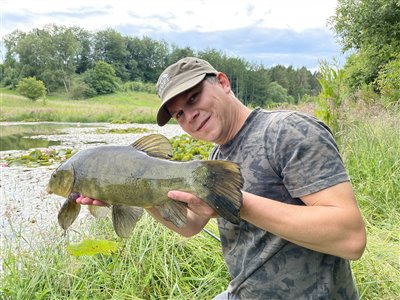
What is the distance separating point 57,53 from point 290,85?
4437 cm

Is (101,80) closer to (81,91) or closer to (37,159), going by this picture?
(81,91)

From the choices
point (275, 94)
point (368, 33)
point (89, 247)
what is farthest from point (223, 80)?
point (275, 94)

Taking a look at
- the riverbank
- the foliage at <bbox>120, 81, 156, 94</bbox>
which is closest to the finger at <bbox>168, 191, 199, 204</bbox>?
the riverbank

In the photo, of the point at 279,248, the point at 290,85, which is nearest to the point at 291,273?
the point at 279,248

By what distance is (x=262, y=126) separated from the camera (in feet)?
5.15

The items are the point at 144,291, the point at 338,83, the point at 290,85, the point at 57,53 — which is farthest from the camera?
the point at 290,85

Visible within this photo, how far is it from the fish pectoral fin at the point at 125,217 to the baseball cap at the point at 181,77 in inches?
18.7

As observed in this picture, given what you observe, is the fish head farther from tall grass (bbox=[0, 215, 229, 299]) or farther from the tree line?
the tree line

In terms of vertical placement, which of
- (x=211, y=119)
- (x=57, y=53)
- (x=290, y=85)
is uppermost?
(x=211, y=119)

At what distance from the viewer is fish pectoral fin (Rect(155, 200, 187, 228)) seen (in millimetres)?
1512

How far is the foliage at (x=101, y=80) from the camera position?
57375 millimetres

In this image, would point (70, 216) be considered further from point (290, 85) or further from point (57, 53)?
point (290, 85)

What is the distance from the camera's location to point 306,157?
4.51 feet

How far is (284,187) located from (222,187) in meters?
0.29
